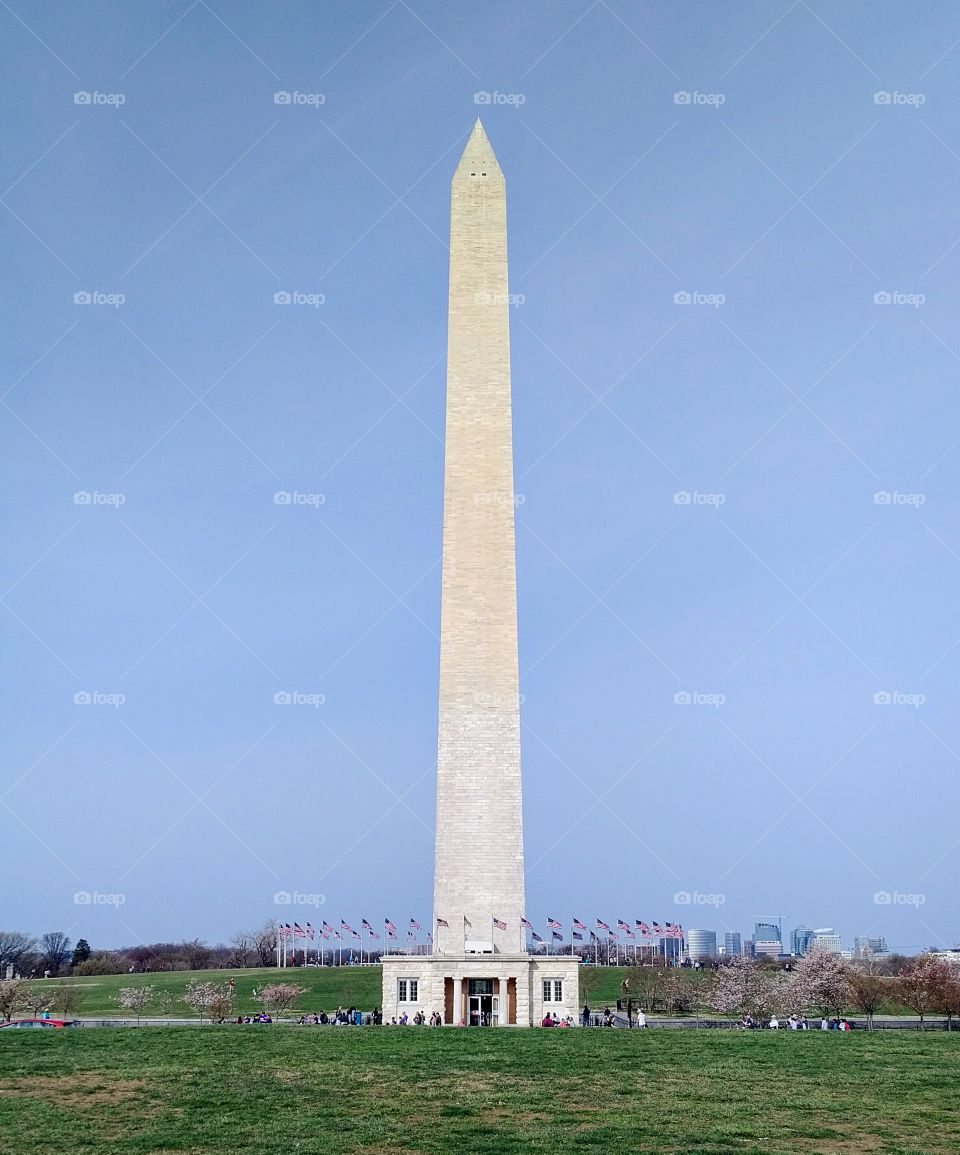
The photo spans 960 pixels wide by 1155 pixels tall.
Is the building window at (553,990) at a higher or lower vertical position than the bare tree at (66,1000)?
higher

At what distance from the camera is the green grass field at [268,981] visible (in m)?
71.4

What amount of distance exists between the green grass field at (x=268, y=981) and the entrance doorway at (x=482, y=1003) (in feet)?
89.1

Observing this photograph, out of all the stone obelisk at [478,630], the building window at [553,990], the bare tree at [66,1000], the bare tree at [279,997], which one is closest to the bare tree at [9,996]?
the bare tree at [66,1000]

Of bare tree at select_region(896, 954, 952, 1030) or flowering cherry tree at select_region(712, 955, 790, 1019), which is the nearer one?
bare tree at select_region(896, 954, 952, 1030)

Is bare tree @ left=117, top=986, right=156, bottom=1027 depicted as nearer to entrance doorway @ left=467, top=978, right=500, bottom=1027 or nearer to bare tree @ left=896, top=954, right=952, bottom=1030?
entrance doorway @ left=467, top=978, right=500, bottom=1027

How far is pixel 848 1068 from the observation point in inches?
1051

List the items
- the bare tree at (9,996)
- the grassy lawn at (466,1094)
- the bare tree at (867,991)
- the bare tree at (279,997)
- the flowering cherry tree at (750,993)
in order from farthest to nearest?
1. the bare tree at (279,997)
2. the bare tree at (867,991)
3. the flowering cherry tree at (750,993)
4. the bare tree at (9,996)
5. the grassy lawn at (466,1094)

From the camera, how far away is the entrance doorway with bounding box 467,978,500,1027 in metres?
42.2

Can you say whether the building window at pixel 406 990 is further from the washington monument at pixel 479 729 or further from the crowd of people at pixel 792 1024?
the crowd of people at pixel 792 1024

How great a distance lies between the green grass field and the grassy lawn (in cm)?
4118

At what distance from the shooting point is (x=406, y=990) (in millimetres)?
42625

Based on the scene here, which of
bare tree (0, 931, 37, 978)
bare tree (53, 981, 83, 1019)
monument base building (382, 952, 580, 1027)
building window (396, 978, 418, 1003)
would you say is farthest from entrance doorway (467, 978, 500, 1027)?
bare tree (0, 931, 37, 978)

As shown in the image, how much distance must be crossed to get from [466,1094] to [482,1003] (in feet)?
67.2

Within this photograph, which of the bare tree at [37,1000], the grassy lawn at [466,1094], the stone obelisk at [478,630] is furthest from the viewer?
the bare tree at [37,1000]
